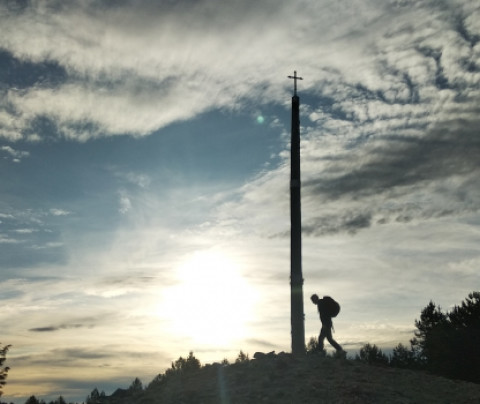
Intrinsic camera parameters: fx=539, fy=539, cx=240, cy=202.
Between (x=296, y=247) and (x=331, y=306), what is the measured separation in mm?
2998

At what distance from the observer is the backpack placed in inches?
856

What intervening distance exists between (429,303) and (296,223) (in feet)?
103

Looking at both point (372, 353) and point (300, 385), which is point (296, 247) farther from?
point (372, 353)

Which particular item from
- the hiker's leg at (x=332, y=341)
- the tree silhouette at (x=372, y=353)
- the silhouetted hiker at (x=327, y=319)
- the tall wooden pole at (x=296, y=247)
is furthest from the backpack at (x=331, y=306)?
the tree silhouette at (x=372, y=353)

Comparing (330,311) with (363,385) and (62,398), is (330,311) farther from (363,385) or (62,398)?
(62,398)

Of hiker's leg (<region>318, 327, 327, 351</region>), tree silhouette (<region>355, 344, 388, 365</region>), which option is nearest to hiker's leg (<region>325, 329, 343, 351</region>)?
hiker's leg (<region>318, 327, 327, 351</region>)

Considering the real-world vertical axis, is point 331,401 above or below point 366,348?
below

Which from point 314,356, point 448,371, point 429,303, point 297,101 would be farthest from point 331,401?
point 429,303

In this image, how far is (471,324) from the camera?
135 feet

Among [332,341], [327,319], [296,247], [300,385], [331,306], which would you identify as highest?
[296,247]

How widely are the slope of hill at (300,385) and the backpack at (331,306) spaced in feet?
6.06

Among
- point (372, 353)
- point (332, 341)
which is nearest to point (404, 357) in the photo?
point (372, 353)

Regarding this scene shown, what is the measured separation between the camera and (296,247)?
76.4ft

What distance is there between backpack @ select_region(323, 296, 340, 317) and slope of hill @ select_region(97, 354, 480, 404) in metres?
1.85
